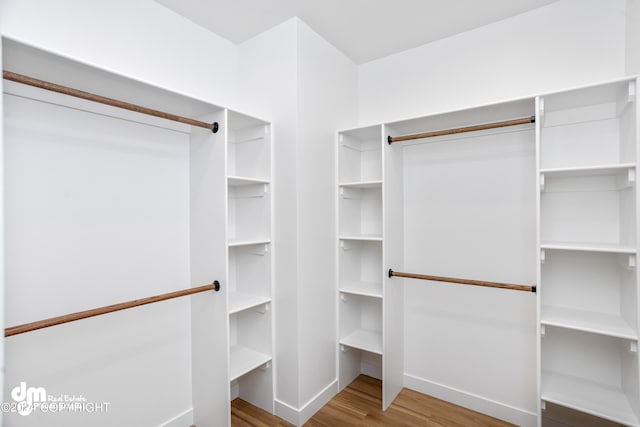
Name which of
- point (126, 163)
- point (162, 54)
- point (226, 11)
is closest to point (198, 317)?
point (126, 163)

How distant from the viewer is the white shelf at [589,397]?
1.64 meters

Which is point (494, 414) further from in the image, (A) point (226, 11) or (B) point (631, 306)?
(A) point (226, 11)

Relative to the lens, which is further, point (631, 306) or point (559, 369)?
point (559, 369)

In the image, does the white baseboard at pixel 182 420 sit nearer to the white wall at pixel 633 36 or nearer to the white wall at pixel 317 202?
the white wall at pixel 317 202

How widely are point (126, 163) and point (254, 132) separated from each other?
33.9 inches

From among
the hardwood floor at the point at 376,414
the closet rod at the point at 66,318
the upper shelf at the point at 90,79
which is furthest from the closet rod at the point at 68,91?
the hardwood floor at the point at 376,414

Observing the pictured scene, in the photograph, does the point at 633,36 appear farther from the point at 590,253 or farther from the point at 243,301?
the point at 243,301

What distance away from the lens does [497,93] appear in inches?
87.5

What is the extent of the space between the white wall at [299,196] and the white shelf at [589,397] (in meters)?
1.41

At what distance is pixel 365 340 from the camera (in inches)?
100

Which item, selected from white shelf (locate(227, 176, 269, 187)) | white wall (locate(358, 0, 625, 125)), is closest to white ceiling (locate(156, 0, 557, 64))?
white wall (locate(358, 0, 625, 125))

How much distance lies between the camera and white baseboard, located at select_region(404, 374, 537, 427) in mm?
2120

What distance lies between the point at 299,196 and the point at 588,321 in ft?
5.96

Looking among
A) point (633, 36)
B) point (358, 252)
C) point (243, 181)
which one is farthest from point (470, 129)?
point (243, 181)
